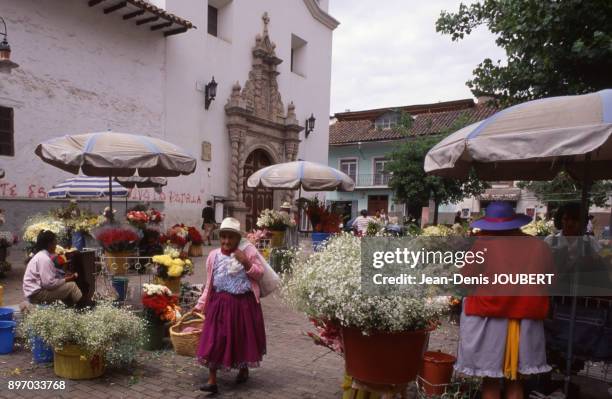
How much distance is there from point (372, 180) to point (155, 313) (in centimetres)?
2959

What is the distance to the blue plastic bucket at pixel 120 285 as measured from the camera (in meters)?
7.02

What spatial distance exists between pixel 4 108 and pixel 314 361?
33.1 ft

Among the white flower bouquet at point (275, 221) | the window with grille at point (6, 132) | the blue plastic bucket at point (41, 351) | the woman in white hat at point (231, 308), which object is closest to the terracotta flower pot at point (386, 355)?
the woman in white hat at point (231, 308)

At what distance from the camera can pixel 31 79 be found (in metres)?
11.5

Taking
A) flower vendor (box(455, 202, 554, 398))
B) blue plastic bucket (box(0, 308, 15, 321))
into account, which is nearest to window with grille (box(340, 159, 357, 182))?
blue plastic bucket (box(0, 308, 15, 321))

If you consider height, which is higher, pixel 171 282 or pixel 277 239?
pixel 277 239

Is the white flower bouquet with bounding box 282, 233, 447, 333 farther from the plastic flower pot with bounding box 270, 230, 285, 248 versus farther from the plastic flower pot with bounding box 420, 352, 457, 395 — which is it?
the plastic flower pot with bounding box 270, 230, 285, 248

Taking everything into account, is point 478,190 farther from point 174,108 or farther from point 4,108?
point 4,108

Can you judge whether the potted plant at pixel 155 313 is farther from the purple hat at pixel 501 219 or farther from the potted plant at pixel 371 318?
the purple hat at pixel 501 219

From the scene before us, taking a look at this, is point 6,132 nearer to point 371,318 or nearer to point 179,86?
point 179,86

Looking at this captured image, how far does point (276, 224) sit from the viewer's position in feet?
33.0

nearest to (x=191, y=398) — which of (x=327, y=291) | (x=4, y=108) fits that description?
(x=327, y=291)

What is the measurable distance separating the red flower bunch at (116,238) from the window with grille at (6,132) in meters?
6.48

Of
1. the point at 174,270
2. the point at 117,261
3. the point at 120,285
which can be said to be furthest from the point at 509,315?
the point at 120,285
